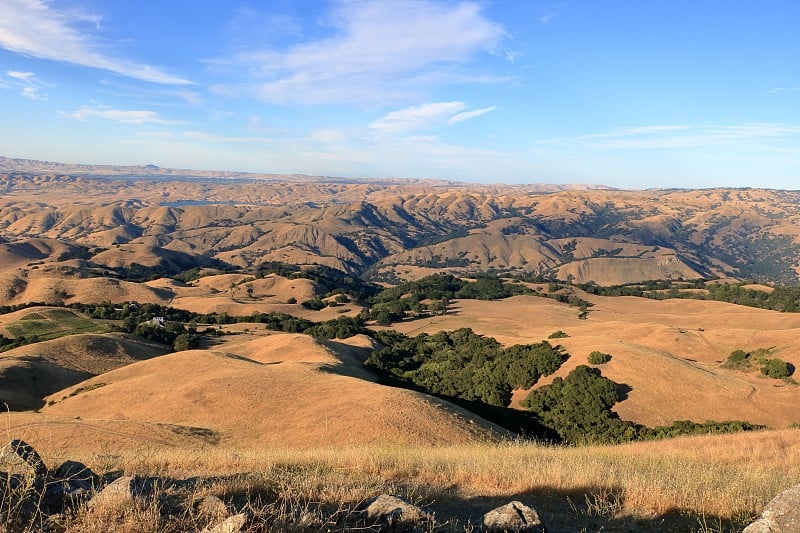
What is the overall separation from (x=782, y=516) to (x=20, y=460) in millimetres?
9802

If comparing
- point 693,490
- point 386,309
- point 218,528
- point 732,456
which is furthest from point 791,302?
point 218,528

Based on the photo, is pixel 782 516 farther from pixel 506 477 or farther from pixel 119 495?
pixel 119 495

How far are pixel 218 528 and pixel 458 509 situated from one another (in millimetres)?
4315

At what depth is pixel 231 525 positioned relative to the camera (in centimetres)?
512

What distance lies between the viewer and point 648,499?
7.91m

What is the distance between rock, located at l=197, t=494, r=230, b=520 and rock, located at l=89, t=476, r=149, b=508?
29.1 inches

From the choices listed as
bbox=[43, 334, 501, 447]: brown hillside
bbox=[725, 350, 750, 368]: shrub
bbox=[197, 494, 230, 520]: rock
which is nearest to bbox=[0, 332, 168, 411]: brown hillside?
bbox=[43, 334, 501, 447]: brown hillside

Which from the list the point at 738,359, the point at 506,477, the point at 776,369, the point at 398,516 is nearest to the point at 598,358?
the point at 776,369

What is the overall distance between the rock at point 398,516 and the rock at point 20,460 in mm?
4523

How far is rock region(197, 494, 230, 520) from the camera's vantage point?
562 centimetres

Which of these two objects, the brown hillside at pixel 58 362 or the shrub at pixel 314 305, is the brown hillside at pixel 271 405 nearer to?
the brown hillside at pixel 58 362

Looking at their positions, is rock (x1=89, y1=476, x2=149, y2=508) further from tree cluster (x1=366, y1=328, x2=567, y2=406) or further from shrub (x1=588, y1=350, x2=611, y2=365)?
shrub (x1=588, y1=350, x2=611, y2=365)

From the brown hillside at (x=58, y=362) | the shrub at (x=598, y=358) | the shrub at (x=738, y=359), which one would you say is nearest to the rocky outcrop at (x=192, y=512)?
the brown hillside at (x=58, y=362)

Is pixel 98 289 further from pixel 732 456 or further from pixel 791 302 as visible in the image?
pixel 791 302
